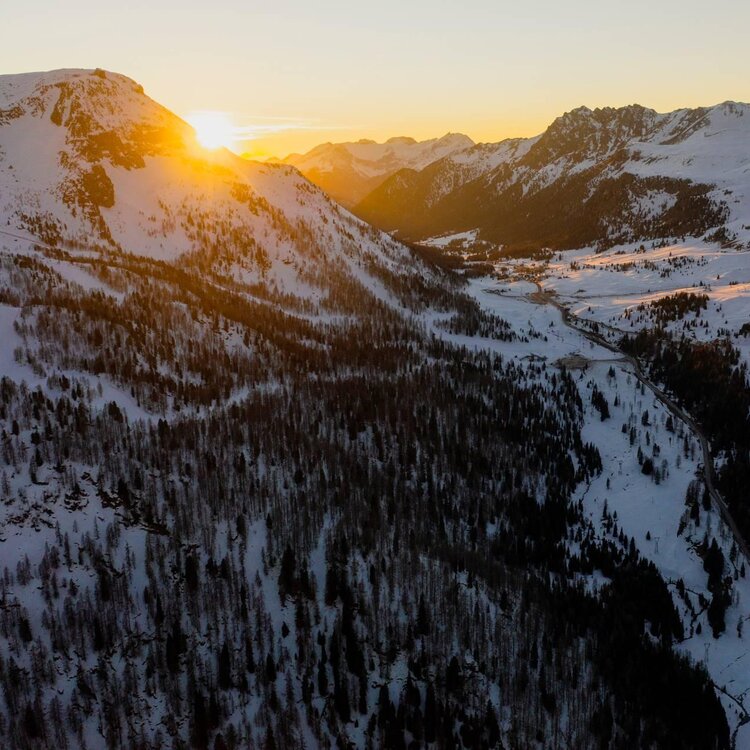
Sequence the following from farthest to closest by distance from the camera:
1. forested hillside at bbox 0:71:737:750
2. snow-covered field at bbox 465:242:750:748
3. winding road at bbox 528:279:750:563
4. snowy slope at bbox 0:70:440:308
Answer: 1. snowy slope at bbox 0:70:440:308
2. winding road at bbox 528:279:750:563
3. snow-covered field at bbox 465:242:750:748
4. forested hillside at bbox 0:71:737:750

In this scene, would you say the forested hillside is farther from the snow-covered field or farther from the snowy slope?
the snowy slope

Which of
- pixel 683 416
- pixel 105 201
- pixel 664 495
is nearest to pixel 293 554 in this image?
pixel 664 495

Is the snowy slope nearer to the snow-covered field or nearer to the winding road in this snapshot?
the snow-covered field

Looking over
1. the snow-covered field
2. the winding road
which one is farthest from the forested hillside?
the winding road

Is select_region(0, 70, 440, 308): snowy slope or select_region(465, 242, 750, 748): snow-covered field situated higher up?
select_region(0, 70, 440, 308): snowy slope

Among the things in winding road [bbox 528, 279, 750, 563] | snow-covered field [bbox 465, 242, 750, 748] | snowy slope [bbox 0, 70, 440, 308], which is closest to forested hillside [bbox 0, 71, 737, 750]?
snow-covered field [bbox 465, 242, 750, 748]

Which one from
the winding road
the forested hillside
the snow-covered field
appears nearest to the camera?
the forested hillside

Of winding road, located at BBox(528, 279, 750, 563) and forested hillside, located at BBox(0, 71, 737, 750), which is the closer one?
forested hillside, located at BBox(0, 71, 737, 750)

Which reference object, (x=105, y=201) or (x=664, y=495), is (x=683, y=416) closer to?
(x=664, y=495)

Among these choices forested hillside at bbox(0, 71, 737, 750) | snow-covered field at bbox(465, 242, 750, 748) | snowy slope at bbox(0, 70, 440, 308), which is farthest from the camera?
snowy slope at bbox(0, 70, 440, 308)

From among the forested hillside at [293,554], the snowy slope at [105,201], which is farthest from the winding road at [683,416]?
the snowy slope at [105,201]

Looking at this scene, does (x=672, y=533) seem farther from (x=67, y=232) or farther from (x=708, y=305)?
(x=67, y=232)
